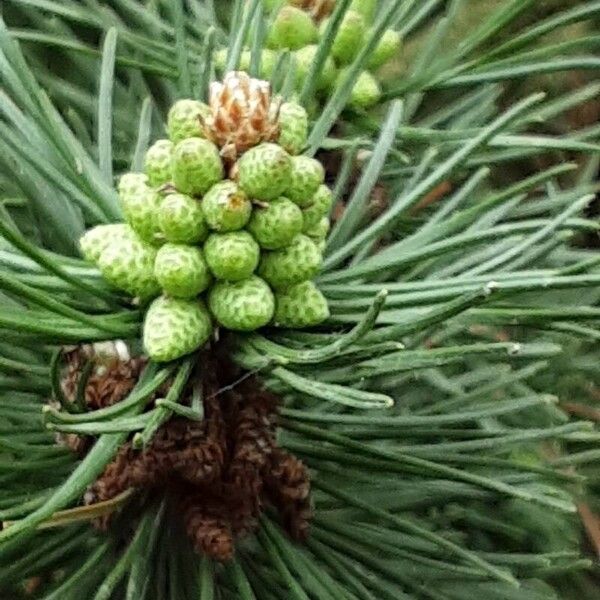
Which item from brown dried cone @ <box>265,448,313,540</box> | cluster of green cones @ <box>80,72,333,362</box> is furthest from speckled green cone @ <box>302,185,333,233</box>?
brown dried cone @ <box>265,448,313,540</box>

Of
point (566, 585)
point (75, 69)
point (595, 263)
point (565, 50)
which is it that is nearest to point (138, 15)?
point (75, 69)

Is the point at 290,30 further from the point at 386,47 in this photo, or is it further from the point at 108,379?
the point at 108,379

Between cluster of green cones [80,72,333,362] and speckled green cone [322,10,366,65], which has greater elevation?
speckled green cone [322,10,366,65]

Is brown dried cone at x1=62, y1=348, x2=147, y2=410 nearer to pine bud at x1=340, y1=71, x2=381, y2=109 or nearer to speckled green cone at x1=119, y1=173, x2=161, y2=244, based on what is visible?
speckled green cone at x1=119, y1=173, x2=161, y2=244

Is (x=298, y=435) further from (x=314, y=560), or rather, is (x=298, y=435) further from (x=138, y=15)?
(x=138, y=15)

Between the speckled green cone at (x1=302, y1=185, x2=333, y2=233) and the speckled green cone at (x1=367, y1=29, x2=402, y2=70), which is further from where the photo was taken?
the speckled green cone at (x1=367, y1=29, x2=402, y2=70)

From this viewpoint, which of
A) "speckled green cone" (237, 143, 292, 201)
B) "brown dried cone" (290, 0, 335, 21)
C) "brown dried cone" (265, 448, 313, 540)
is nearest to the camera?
"speckled green cone" (237, 143, 292, 201)
